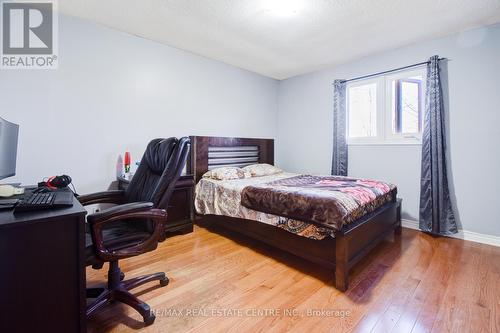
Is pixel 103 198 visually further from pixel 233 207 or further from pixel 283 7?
pixel 283 7

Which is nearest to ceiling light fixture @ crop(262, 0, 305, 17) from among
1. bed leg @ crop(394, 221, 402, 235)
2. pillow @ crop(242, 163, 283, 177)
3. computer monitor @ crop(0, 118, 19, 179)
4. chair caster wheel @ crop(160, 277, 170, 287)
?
pillow @ crop(242, 163, 283, 177)

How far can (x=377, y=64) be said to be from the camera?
3434 millimetres

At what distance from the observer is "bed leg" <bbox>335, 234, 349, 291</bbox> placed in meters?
1.78

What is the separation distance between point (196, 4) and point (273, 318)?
267 centimetres

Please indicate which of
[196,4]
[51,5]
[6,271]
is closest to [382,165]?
[196,4]

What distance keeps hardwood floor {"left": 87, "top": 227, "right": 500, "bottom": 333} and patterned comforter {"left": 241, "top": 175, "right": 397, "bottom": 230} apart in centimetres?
50

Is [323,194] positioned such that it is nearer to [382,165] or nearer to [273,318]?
[273,318]

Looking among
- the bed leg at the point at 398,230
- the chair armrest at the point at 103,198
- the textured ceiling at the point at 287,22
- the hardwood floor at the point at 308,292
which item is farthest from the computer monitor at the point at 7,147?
the bed leg at the point at 398,230

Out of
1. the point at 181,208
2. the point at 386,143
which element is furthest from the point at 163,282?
the point at 386,143

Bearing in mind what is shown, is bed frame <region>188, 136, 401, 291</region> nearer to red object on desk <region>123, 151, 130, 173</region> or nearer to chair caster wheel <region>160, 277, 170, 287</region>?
red object on desk <region>123, 151, 130, 173</region>

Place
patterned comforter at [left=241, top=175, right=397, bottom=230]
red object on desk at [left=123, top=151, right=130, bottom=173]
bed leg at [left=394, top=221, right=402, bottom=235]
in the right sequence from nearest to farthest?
patterned comforter at [left=241, top=175, right=397, bottom=230] → red object on desk at [left=123, top=151, right=130, bottom=173] → bed leg at [left=394, top=221, right=402, bottom=235]

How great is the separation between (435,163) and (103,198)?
3.45m

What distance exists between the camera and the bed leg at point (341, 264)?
1.78 m

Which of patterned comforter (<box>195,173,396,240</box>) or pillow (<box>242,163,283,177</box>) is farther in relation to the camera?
pillow (<box>242,163,283,177</box>)
